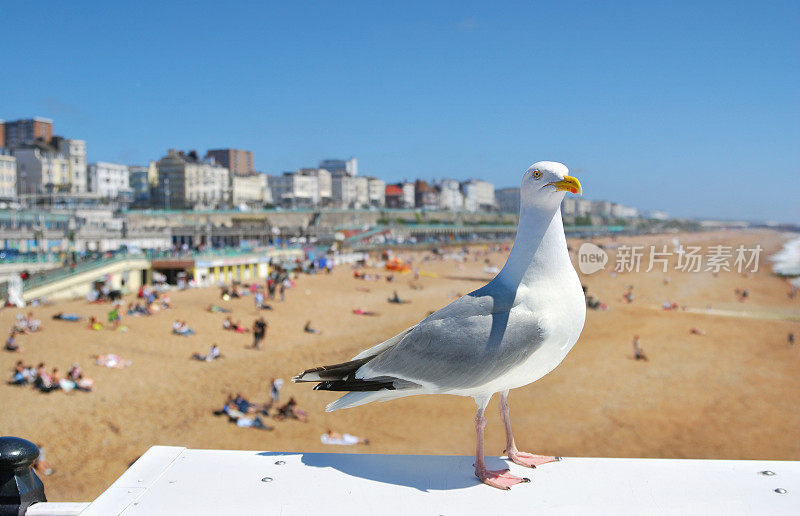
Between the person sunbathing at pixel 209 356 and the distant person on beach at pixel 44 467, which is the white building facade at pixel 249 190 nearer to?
the person sunbathing at pixel 209 356

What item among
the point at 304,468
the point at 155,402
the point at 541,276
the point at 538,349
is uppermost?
the point at 541,276

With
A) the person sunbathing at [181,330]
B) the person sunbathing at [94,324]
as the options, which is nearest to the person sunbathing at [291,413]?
the person sunbathing at [181,330]

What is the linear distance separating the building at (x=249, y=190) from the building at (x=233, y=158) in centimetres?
1061

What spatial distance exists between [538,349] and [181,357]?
1516 centimetres

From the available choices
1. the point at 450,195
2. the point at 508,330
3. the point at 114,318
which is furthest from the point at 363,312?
the point at 450,195

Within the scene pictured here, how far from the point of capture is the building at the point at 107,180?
86.8m

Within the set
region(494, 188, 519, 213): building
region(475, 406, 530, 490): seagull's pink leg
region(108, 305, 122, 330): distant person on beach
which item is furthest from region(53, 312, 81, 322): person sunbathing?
region(494, 188, 519, 213): building

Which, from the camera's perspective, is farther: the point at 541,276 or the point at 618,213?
the point at 618,213

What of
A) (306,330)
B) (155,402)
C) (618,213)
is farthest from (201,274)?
(618,213)

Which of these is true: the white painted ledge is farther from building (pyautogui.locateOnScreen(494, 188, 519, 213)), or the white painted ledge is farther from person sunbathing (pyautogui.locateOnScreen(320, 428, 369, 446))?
building (pyautogui.locateOnScreen(494, 188, 519, 213))

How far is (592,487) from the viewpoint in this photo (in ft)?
8.98

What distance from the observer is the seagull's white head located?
2.82 metres

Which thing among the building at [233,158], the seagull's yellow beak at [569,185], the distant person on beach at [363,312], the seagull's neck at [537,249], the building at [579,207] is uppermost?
the building at [233,158]

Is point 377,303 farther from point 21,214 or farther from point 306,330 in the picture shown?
point 21,214
